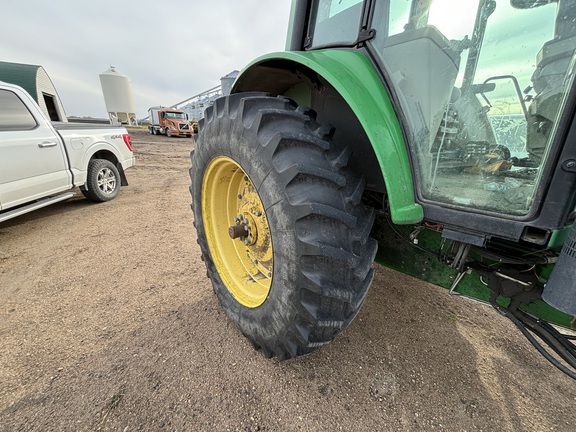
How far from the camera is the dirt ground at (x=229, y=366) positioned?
4.05ft

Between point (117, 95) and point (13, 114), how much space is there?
34226 mm

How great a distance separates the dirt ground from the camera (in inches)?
48.6

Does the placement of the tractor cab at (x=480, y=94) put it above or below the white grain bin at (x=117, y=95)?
below

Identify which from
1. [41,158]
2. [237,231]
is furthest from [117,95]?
[237,231]

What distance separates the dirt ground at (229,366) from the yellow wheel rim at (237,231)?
1.02ft

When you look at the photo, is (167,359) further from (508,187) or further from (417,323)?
(508,187)

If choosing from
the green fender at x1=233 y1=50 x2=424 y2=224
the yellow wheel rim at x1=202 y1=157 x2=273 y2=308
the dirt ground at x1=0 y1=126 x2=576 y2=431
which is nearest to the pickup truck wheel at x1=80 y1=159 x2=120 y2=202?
the dirt ground at x1=0 y1=126 x2=576 y2=431

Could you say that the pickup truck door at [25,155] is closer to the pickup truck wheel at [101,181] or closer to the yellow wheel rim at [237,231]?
the pickup truck wheel at [101,181]

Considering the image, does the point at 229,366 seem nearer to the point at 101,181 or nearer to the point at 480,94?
the point at 480,94

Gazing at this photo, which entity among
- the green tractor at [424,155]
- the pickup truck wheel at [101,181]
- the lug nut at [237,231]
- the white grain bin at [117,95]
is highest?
the white grain bin at [117,95]

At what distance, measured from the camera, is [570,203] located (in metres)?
0.77

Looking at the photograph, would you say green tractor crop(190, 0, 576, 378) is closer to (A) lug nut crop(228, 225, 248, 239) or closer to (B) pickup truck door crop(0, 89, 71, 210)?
(A) lug nut crop(228, 225, 248, 239)

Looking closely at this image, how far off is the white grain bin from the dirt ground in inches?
1350

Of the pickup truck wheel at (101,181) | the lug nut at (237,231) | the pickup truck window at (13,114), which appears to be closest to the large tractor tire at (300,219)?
the lug nut at (237,231)
